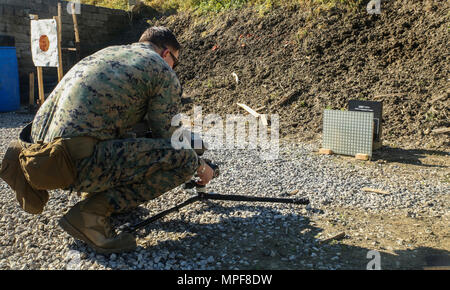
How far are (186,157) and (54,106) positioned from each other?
0.96m

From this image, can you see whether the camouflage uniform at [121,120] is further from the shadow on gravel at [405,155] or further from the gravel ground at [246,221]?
the shadow on gravel at [405,155]

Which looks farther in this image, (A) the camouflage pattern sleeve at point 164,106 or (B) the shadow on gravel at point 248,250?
(A) the camouflage pattern sleeve at point 164,106

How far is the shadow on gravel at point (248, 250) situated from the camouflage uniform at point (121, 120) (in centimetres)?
39

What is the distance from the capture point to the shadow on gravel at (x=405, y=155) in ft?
17.9

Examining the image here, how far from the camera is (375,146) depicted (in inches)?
226

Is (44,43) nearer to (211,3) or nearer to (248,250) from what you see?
(211,3)

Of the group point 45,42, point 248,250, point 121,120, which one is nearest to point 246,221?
point 248,250

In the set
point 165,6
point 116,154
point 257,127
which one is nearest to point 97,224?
point 116,154

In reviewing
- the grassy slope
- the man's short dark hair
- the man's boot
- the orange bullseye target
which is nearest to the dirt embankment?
the grassy slope

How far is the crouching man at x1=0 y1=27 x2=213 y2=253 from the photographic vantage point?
2.65 m

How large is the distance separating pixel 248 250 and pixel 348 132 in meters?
3.21

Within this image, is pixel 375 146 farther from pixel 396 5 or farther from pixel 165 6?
pixel 165 6

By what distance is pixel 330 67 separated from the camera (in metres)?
8.29

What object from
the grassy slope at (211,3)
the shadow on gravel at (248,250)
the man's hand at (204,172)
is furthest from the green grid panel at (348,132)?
the grassy slope at (211,3)
